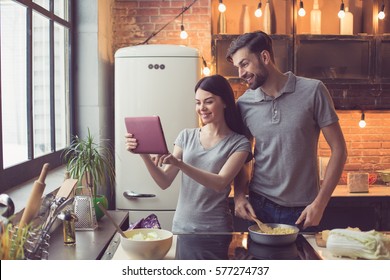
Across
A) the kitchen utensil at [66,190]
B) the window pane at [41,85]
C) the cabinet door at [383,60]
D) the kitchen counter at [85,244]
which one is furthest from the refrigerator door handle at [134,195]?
the cabinet door at [383,60]

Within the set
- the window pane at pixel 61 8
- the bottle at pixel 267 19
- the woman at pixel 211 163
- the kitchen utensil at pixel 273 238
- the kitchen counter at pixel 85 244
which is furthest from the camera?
the bottle at pixel 267 19

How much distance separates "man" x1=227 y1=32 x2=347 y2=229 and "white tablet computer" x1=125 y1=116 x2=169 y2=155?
0.55m

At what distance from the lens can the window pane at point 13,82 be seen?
99.0 inches

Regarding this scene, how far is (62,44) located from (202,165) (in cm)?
182

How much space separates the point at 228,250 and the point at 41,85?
1.83 meters

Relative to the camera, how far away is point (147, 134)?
1782 millimetres

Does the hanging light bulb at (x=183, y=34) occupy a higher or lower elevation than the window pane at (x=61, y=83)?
higher

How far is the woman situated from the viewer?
2080 mm

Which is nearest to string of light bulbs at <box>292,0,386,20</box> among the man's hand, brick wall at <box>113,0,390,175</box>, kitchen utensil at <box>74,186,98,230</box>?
brick wall at <box>113,0,390,175</box>

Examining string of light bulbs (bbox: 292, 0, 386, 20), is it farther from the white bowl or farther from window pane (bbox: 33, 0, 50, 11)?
the white bowl

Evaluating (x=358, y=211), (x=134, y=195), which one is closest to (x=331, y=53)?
(x=358, y=211)

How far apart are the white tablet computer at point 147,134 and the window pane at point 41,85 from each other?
4.23ft

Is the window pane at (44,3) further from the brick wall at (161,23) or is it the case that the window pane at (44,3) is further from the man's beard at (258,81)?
the man's beard at (258,81)

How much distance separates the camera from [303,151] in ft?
7.19
